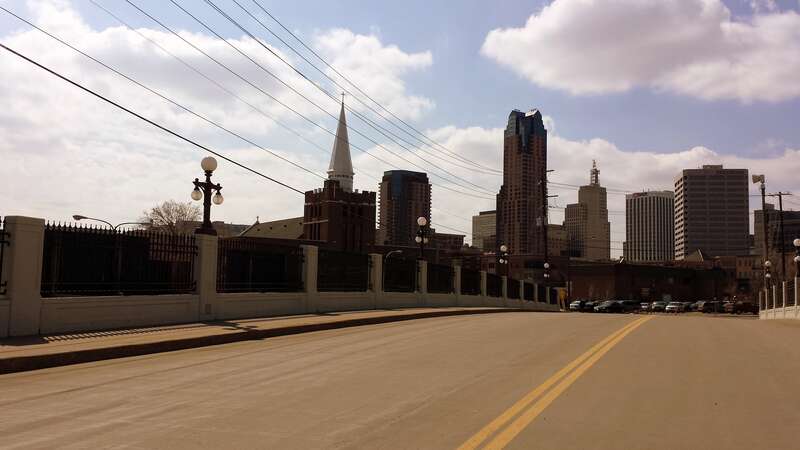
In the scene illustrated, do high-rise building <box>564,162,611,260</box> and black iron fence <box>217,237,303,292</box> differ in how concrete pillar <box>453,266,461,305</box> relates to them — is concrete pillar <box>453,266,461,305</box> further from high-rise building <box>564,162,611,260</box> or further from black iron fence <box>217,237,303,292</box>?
high-rise building <box>564,162,611,260</box>

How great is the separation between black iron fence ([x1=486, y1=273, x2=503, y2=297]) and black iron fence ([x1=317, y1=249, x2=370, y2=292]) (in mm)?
17877

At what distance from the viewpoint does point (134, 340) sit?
13633 millimetres

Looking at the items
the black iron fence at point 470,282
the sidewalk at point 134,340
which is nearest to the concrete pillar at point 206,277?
the sidewalk at point 134,340

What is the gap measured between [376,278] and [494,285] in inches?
739

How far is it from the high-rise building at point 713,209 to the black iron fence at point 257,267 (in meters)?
164

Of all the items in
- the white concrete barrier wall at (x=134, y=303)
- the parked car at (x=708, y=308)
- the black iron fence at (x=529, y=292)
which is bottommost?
the parked car at (x=708, y=308)

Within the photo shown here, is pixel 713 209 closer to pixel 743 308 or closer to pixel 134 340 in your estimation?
pixel 743 308

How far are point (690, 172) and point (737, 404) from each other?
17614 centimetres

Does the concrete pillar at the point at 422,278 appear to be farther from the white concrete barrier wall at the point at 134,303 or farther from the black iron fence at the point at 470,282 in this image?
the black iron fence at the point at 470,282

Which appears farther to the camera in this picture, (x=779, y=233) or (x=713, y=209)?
(x=713, y=209)

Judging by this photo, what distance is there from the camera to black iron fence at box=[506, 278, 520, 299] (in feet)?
164

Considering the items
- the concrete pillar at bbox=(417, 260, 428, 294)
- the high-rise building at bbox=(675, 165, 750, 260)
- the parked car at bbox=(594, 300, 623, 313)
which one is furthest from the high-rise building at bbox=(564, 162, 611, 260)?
the concrete pillar at bbox=(417, 260, 428, 294)

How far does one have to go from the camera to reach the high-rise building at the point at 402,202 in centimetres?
15638

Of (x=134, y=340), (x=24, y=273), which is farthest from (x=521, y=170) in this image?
(x=24, y=273)
